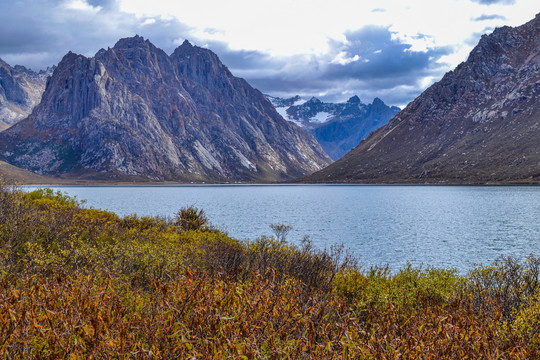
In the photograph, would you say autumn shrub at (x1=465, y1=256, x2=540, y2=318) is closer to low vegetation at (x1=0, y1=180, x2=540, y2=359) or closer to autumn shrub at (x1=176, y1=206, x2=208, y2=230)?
low vegetation at (x1=0, y1=180, x2=540, y2=359)

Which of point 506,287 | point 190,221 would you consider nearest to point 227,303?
point 506,287

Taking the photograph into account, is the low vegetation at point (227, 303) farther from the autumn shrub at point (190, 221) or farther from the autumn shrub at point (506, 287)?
the autumn shrub at point (190, 221)

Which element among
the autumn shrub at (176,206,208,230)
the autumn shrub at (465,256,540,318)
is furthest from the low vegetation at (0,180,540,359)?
the autumn shrub at (176,206,208,230)

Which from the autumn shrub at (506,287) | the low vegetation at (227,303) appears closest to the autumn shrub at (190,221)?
the low vegetation at (227,303)

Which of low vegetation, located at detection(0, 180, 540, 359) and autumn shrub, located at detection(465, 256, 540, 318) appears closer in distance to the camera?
low vegetation, located at detection(0, 180, 540, 359)

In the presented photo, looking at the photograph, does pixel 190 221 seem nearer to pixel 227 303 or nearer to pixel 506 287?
pixel 506 287

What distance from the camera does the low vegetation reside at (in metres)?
4.64

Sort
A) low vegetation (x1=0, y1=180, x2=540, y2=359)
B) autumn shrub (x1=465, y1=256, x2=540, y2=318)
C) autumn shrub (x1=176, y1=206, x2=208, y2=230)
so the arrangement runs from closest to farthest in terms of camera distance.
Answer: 1. low vegetation (x1=0, y1=180, x2=540, y2=359)
2. autumn shrub (x1=465, y1=256, x2=540, y2=318)
3. autumn shrub (x1=176, y1=206, x2=208, y2=230)

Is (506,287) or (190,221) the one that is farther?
(190,221)

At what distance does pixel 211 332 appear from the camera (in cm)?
470

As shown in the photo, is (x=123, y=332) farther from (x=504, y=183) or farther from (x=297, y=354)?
(x=504, y=183)

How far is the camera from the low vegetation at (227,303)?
4.64 metres

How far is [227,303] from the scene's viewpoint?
6.25 m

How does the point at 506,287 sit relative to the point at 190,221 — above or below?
above
